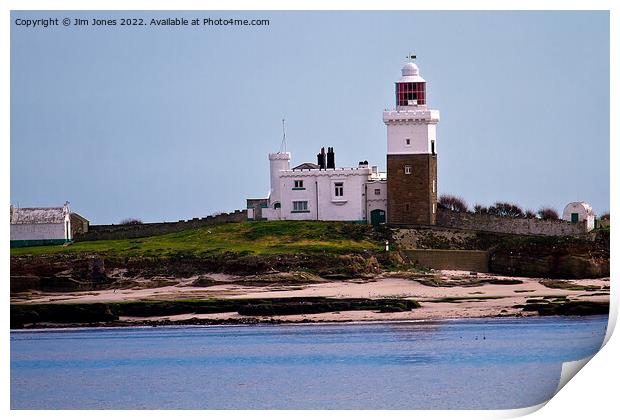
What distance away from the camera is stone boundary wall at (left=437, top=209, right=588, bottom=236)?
2028 inches

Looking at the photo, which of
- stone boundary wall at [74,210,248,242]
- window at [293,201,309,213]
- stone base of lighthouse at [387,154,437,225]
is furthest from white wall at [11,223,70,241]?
stone base of lighthouse at [387,154,437,225]

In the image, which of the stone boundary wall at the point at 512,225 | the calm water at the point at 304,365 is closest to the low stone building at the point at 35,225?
the calm water at the point at 304,365

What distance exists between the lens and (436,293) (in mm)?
46031

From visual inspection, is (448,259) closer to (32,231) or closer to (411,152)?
(411,152)

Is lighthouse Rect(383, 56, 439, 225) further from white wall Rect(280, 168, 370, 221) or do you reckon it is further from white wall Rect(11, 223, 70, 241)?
white wall Rect(11, 223, 70, 241)

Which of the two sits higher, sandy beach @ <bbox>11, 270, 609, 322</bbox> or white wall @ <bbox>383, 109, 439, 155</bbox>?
white wall @ <bbox>383, 109, 439, 155</bbox>

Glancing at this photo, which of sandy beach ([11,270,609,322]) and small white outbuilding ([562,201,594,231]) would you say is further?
small white outbuilding ([562,201,594,231])

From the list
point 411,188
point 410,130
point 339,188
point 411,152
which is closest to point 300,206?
point 339,188

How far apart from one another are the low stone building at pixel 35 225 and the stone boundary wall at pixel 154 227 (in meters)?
2.46
